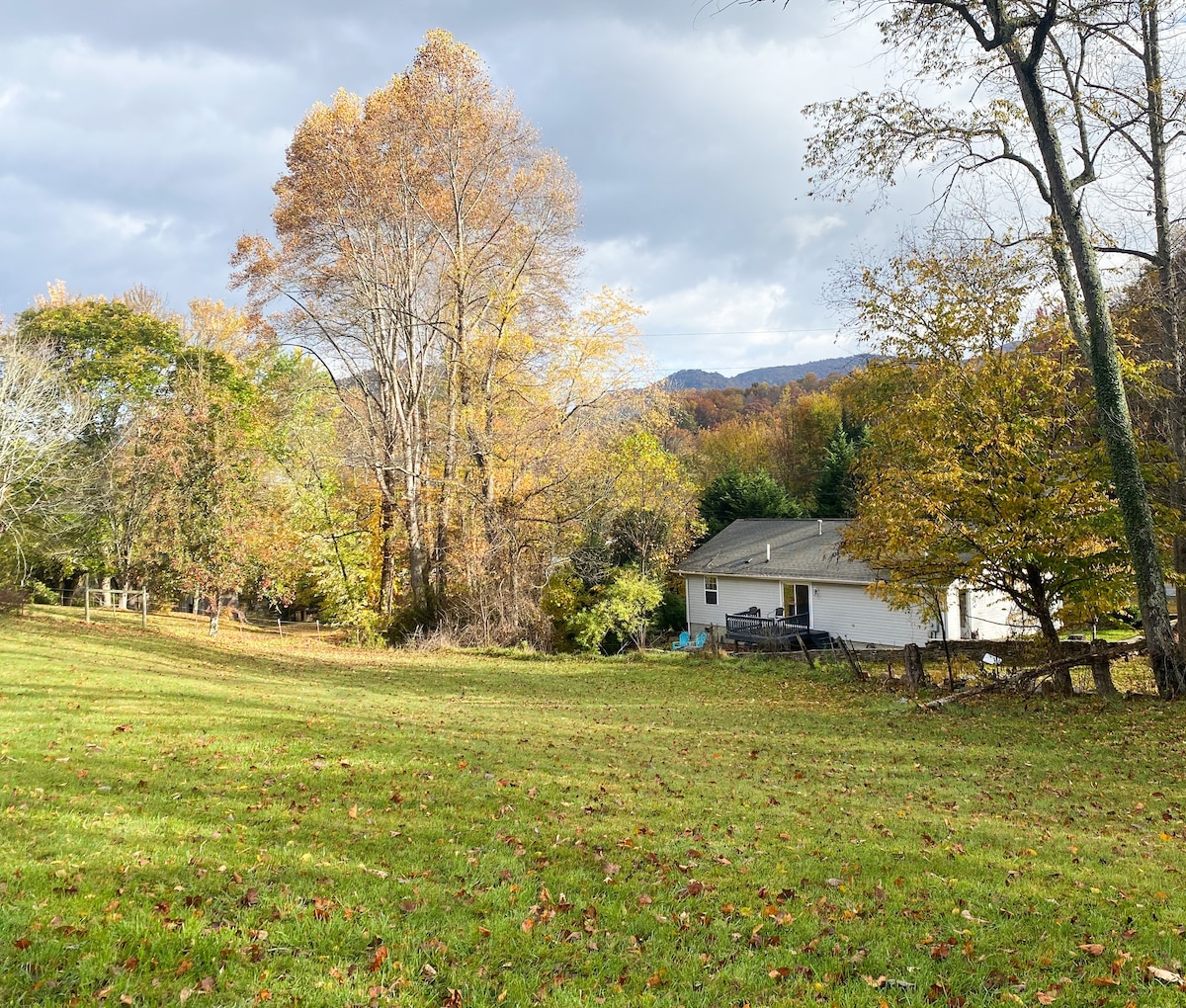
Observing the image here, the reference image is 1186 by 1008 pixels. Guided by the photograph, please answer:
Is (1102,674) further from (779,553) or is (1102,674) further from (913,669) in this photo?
(779,553)

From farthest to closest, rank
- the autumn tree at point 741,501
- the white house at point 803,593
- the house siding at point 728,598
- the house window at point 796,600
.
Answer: the autumn tree at point 741,501, the house siding at point 728,598, the house window at point 796,600, the white house at point 803,593

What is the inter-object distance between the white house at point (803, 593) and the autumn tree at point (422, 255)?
1249 centimetres

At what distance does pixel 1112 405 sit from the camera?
12438mm

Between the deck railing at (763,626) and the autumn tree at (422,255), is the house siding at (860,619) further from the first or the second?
the autumn tree at (422,255)

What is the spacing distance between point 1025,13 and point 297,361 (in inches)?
1477

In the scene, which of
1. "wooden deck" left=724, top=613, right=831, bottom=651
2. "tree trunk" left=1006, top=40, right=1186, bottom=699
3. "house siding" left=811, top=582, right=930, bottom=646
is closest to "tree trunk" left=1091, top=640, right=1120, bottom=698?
"tree trunk" left=1006, top=40, right=1186, bottom=699

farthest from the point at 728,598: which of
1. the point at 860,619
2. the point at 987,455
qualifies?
the point at 987,455

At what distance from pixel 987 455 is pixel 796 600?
59.0ft

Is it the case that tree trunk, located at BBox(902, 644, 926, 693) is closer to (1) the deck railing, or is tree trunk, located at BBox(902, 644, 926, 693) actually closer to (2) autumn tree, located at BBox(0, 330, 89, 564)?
(1) the deck railing

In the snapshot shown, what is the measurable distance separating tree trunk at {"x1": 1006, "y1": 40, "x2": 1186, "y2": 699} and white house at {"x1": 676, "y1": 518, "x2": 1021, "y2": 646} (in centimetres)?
1273

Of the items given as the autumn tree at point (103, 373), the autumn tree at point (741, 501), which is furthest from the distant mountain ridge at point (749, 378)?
the autumn tree at point (103, 373)

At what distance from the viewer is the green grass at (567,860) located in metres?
3.83

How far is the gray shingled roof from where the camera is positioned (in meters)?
29.7

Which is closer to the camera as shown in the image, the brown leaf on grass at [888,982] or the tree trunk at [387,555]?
the brown leaf on grass at [888,982]
